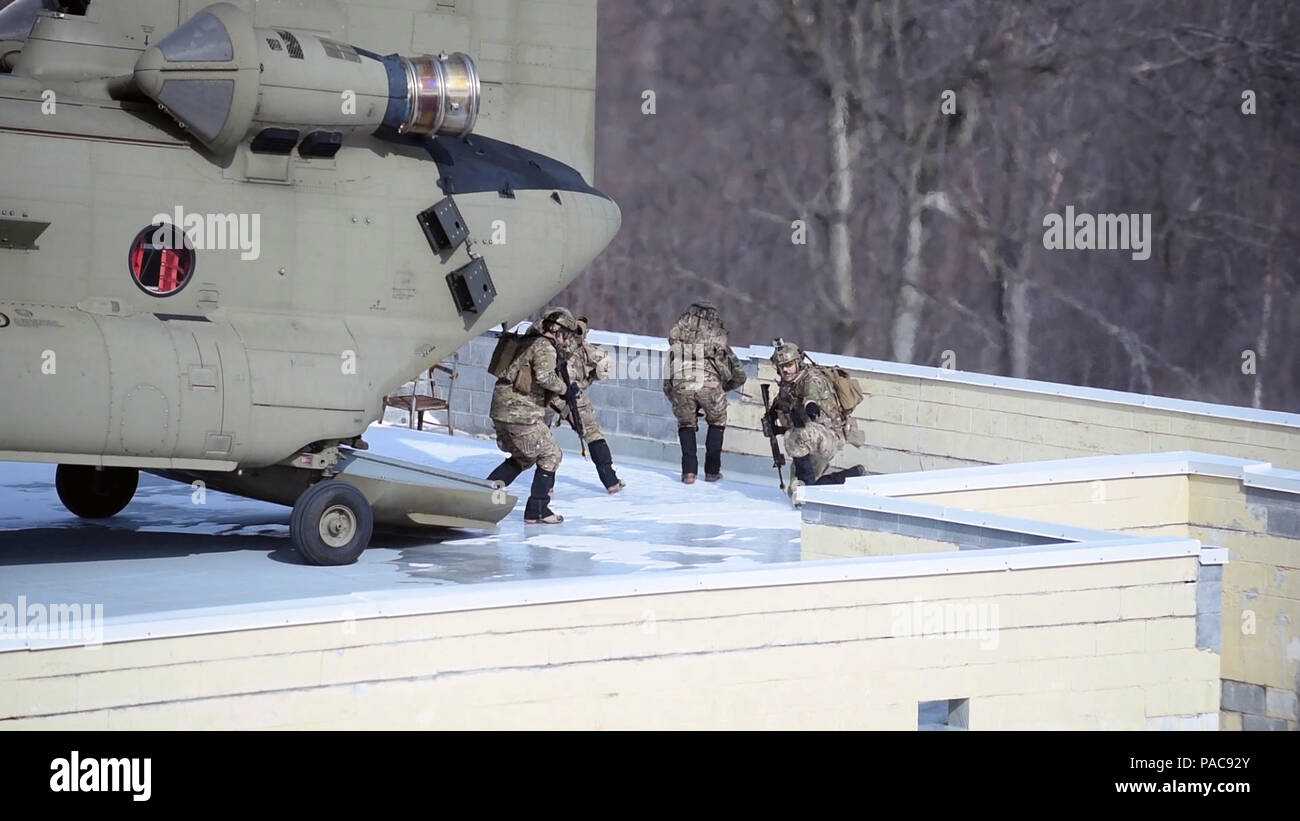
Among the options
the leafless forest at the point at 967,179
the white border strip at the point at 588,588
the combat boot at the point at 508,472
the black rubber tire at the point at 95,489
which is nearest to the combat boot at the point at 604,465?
the combat boot at the point at 508,472

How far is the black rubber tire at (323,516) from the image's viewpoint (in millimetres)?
Answer: 12656

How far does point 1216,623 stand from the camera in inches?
441

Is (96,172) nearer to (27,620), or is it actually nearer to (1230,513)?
(27,620)

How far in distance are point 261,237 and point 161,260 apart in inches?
Answer: 28.0

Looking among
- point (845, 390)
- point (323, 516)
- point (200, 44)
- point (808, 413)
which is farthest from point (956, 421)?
point (200, 44)

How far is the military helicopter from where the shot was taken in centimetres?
1187

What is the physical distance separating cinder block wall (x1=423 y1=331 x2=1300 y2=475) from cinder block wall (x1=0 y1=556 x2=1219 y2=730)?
211 inches

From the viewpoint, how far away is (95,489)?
14859mm

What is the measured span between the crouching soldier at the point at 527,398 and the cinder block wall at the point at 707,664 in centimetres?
493

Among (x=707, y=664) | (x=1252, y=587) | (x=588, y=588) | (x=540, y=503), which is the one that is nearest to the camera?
(x=588, y=588)

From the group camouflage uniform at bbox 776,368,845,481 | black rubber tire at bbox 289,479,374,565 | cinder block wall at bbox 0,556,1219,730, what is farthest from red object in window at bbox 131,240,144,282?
camouflage uniform at bbox 776,368,845,481

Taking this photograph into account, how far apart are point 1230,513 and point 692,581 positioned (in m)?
6.10

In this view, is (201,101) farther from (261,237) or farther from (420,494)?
(420,494)
